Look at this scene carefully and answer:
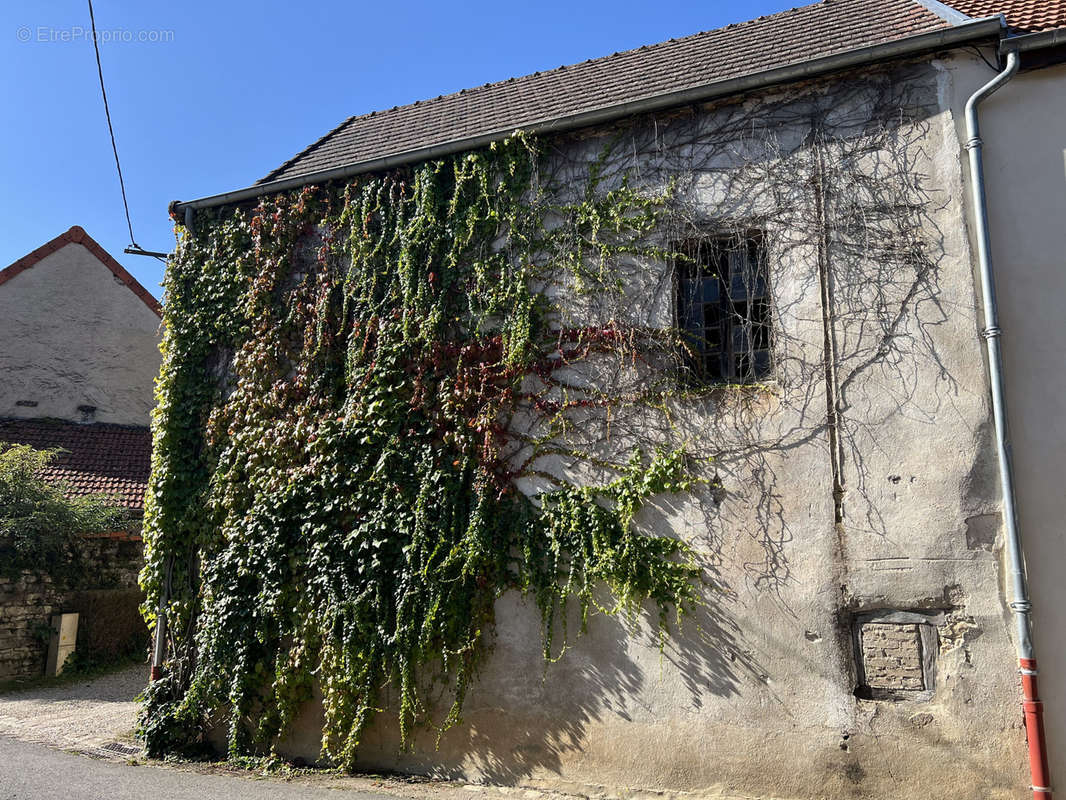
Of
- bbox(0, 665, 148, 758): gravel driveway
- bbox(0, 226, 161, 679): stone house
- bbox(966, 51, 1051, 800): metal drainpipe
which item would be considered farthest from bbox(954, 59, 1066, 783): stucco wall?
bbox(0, 226, 161, 679): stone house

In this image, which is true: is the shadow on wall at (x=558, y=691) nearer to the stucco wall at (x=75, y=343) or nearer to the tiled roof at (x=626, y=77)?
the tiled roof at (x=626, y=77)

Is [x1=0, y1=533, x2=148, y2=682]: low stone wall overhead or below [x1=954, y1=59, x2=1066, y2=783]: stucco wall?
below

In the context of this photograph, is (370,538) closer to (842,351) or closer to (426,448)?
(426,448)

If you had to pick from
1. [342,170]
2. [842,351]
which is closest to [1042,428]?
[842,351]

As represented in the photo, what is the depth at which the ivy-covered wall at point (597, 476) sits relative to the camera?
18.0ft

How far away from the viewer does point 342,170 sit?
25.2 ft

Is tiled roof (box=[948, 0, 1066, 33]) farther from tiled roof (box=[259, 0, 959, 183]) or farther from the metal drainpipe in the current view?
the metal drainpipe

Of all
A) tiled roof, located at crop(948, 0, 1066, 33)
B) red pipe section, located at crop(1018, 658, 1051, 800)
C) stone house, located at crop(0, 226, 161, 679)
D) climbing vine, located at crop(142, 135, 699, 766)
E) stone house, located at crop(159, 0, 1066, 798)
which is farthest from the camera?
stone house, located at crop(0, 226, 161, 679)

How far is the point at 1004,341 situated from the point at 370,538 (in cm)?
512

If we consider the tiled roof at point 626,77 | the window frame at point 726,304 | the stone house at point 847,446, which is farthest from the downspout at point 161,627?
the window frame at point 726,304

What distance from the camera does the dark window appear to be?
20.6ft

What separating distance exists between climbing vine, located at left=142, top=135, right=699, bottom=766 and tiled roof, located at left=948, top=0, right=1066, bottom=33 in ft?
9.94

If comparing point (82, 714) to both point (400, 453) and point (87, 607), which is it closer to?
point (87, 607)

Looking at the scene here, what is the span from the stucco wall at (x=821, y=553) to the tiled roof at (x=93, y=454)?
8654mm
